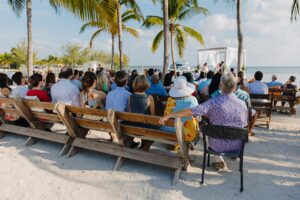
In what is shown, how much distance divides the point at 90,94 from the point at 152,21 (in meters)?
16.0

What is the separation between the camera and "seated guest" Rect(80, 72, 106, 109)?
199 inches

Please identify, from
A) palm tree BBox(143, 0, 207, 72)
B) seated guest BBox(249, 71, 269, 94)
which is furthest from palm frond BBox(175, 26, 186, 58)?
seated guest BBox(249, 71, 269, 94)

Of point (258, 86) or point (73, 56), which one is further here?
point (73, 56)

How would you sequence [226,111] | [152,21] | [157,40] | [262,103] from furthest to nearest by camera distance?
[157,40] < [152,21] < [262,103] < [226,111]

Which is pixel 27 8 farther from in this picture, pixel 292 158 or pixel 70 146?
pixel 292 158

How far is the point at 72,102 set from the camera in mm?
5340

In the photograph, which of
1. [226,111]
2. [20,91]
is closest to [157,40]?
[20,91]

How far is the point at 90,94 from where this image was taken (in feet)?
16.8

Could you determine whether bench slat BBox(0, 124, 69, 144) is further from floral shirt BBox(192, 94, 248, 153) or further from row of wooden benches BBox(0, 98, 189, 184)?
floral shirt BBox(192, 94, 248, 153)

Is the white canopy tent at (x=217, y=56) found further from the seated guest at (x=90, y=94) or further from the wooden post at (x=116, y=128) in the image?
the wooden post at (x=116, y=128)

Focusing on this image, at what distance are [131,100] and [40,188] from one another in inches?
75.1

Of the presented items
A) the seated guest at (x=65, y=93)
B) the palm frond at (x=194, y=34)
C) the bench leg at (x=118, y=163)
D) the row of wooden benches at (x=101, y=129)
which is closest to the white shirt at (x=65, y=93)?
the seated guest at (x=65, y=93)

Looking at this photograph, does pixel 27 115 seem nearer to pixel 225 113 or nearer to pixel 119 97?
pixel 119 97

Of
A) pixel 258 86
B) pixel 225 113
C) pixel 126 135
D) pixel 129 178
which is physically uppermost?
pixel 258 86
